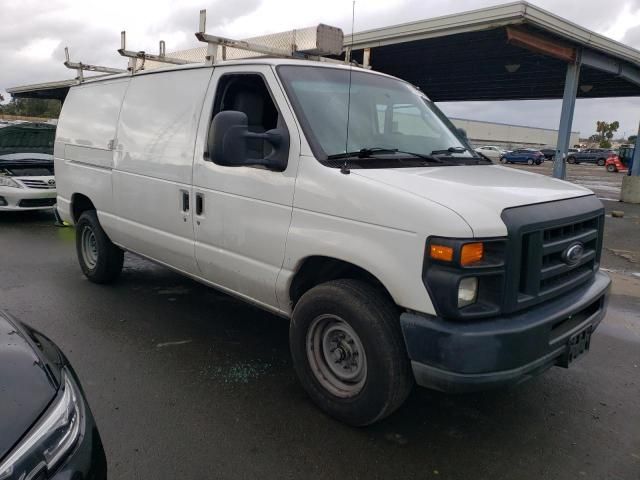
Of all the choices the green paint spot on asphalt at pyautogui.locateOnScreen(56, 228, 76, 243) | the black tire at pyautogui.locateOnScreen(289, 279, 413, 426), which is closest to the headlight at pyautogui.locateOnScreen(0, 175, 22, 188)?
the green paint spot on asphalt at pyautogui.locateOnScreen(56, 228, 76, 243)

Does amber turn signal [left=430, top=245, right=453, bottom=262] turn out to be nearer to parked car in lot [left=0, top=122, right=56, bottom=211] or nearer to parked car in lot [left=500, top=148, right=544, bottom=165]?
parked car in lot [left=0, top=122, right=56, bottom=211]

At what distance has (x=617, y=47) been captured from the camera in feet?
44.5

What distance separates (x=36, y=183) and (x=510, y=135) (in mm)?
92954

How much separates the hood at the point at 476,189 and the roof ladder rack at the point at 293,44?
173 cm

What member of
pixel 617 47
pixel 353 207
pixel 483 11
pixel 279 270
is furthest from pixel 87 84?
pixel 617 47

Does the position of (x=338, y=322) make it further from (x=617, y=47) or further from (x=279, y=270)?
(x=617, y=47)

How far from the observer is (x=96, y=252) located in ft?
18.3

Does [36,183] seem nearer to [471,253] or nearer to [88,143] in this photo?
[88,143]

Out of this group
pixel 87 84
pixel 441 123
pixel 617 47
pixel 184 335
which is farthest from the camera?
pixel 617 47

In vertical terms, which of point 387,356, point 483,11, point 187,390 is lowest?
point 187,390

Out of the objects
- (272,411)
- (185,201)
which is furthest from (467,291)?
(185,201)

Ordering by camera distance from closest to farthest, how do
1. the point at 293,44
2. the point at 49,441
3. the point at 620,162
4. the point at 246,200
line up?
the point at 49,441 < the point at 246,200 < the point at 293,44 < the point at 620,162

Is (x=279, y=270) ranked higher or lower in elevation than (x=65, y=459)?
higher

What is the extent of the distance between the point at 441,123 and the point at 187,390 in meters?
2.75
